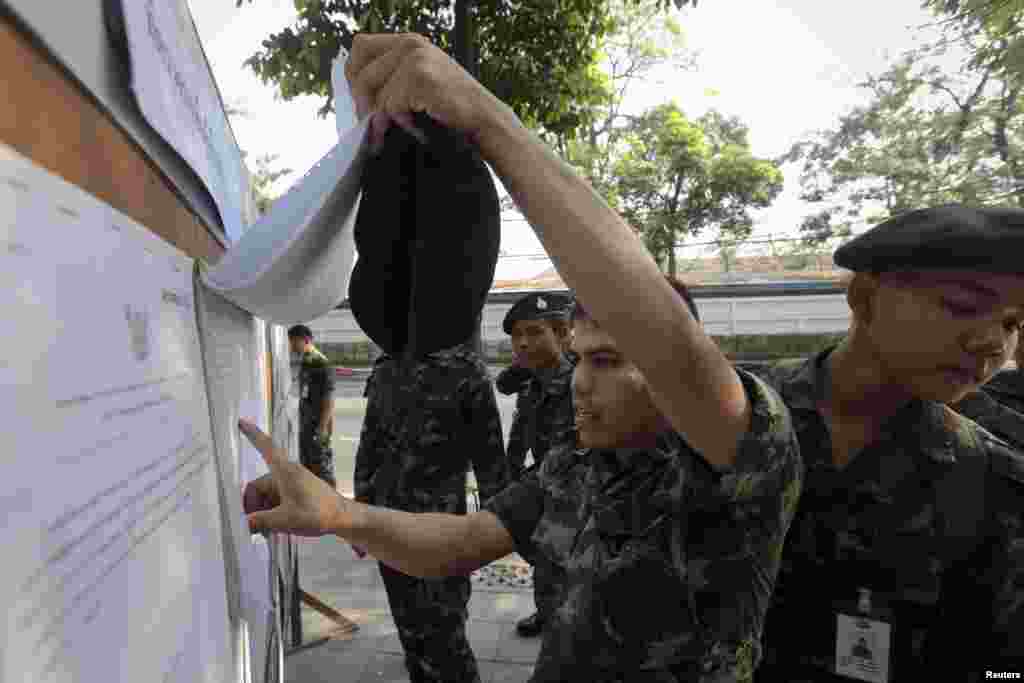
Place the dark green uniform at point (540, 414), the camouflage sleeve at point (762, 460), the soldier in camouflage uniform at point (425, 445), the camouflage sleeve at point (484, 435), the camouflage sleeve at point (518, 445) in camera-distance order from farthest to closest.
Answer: the camouflage sleeve at point (518, 445), the dark green uniform at point (540, 414), the camouflage sleeve at point (484, 435), the soldier in camouflage uniform at point (425, 445), the camouflage sleeve at point (762, 460)

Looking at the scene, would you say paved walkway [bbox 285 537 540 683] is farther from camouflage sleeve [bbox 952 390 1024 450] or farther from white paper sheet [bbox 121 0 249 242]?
white paper sheet [bbox 121 0 249 242]

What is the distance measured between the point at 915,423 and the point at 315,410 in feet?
18.0

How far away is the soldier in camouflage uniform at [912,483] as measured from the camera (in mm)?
1181

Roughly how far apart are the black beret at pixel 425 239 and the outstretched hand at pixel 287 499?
256mm

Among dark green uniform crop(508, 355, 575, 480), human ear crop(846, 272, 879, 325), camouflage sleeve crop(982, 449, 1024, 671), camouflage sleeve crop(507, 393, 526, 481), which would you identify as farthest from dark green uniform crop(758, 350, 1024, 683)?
camouflage sleeve crop(507, 393, 526, 481)

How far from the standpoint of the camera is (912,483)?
128 centimetres

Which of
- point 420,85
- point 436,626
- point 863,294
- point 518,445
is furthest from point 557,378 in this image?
point 420,85

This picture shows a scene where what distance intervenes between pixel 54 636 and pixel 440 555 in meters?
0.96

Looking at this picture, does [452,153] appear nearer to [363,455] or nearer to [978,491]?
[978,491]

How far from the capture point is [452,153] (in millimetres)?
919

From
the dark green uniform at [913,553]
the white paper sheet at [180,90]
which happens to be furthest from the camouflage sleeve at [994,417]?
the white paper sheet at [180,90]

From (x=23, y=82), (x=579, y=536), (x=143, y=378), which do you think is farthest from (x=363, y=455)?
(x=23, y=82)

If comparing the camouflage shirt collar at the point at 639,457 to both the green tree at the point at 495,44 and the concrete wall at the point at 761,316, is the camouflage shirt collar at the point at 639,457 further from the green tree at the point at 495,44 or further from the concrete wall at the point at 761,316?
the concrete wall at the point at 761,316

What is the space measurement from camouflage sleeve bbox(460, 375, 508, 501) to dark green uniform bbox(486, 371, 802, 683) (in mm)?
1805
